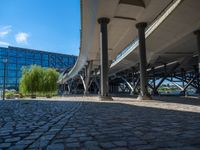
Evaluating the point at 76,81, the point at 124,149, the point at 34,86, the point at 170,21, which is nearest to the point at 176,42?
the point at 170,21

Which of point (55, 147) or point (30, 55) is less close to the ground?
point (30, 55)

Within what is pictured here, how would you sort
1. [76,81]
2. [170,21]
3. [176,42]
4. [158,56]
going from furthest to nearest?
[76,81] < [158,56] < [176,42] < [170,21]

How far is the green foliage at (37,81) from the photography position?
40.9 meters

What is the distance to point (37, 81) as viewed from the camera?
1662 inches

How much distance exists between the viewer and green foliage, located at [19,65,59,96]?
134ft

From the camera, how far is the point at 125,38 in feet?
101

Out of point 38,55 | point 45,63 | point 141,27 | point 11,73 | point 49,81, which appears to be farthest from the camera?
point 45,63

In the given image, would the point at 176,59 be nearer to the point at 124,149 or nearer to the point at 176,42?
the point at 176,42

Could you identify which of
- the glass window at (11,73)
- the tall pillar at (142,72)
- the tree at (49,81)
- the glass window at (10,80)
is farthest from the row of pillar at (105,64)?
the glass window at (10,80)

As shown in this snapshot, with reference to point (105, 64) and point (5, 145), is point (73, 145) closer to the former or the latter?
point (5, 145)

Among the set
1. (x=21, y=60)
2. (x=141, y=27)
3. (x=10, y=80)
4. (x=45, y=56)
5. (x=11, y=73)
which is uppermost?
(x=45, y=56)

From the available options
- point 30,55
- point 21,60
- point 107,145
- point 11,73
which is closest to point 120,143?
point 107,145

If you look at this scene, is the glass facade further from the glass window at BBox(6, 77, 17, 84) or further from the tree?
the tree

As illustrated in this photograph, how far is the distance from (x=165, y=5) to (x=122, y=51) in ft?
70.0
